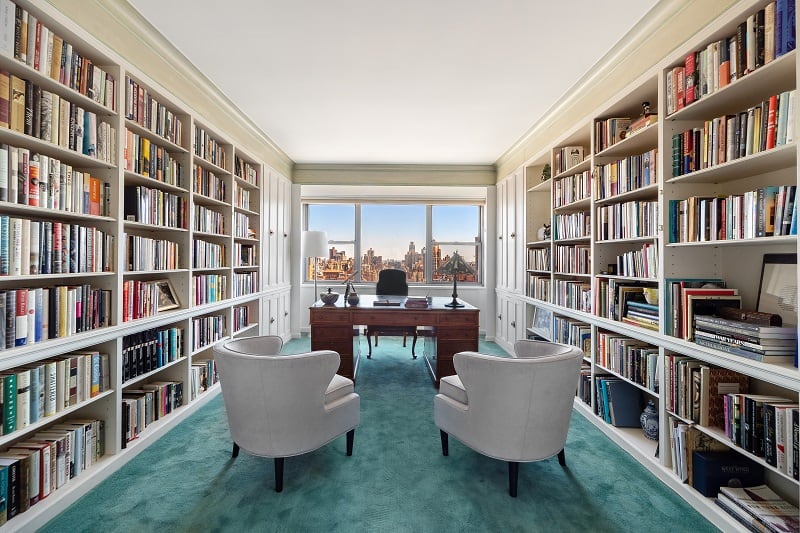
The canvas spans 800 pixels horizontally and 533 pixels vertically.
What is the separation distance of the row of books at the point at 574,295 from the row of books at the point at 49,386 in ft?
11.3

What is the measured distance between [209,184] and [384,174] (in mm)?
2740

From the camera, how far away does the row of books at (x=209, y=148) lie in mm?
2961

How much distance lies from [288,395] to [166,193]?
75.1 inches

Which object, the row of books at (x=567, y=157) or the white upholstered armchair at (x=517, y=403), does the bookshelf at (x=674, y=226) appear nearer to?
the row of books at (x=567, y=157)

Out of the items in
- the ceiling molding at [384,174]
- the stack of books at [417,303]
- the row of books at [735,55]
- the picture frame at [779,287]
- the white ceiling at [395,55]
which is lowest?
the stack of books at [417,303]

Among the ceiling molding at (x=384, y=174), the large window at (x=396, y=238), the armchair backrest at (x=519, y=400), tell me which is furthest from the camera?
the large window at (x=396, y=238)

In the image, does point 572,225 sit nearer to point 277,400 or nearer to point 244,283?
point 277,400

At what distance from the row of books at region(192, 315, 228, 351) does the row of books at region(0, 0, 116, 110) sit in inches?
69.7

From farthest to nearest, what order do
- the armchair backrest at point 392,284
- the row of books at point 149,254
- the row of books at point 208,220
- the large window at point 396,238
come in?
the large window at point 396,238, the armchair backrest at point 392,284, the row of books at point 208,220, the row of books at point 149,254

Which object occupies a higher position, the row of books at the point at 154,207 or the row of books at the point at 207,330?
the row of books at the point at 154,207

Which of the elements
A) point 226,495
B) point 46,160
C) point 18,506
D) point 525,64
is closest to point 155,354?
point 18,506

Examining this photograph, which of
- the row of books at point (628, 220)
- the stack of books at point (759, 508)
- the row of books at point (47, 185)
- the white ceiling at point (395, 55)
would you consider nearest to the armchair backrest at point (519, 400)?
the stack of books at point (759, 508)

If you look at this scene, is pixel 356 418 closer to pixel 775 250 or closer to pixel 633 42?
pixel 775 250

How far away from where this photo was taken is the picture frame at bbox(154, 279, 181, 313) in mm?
2611
